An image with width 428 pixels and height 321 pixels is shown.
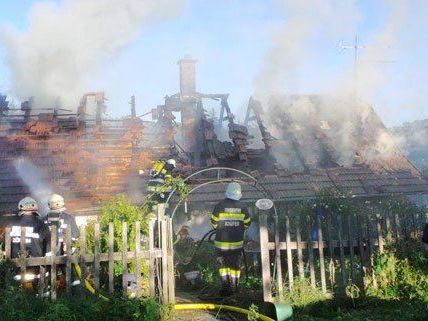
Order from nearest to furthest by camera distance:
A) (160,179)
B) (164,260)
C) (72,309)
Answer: (72,309) < (164,260) < (160,179)

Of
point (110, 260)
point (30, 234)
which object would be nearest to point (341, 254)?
point (110, 260)

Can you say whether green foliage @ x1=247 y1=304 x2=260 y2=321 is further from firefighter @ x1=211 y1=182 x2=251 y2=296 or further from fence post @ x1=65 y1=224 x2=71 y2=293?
fence post @ x1=65 y1=224 x2=71 y2=293

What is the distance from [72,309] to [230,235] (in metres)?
3.42

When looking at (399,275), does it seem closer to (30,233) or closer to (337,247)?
(337,247)

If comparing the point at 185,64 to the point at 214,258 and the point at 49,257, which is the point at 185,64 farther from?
the point at 49,257

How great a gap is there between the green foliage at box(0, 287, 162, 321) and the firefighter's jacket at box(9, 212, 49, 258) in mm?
971

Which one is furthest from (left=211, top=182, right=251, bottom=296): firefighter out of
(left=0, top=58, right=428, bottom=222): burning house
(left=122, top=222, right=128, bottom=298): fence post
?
(left=0, top=58, right=428, bottom=222): burning house

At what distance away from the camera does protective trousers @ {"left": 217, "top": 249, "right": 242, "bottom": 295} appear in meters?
7.58

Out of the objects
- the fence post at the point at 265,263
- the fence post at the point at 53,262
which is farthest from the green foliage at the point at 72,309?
the fence post at the point at 265,263

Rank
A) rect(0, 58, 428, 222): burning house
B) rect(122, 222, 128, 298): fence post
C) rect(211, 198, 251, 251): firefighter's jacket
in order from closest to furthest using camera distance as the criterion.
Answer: rect(122, 222, 128, 298): fence post, rect(211, 198, 251, 251): firefighter's jacket, rect(0, 58, 428, 222): burning house

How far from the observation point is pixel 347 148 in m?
15.6

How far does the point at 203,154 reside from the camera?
1595 cm

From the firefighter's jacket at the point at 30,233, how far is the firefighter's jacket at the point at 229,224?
3.05 meters

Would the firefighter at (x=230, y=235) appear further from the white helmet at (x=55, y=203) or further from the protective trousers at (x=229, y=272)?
the white helmet at (x=55, y=203)
